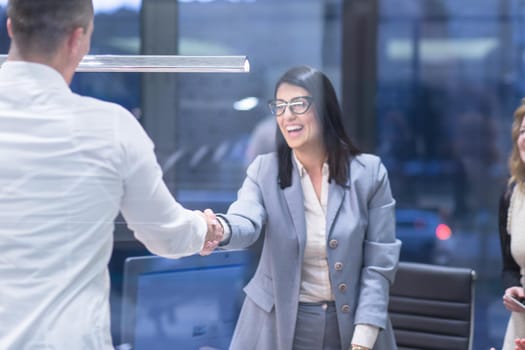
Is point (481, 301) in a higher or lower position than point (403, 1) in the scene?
lower

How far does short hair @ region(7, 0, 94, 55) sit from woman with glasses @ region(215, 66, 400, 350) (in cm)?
80

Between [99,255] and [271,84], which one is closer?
[99,255]

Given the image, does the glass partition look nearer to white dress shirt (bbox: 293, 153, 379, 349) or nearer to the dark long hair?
the dark long hair

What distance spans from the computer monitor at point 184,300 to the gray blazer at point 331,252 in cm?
13

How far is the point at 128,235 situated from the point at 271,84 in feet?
6.60

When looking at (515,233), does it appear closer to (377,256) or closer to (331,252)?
(377,256)

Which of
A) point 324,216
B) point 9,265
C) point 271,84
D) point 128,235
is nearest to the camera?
point 9,265

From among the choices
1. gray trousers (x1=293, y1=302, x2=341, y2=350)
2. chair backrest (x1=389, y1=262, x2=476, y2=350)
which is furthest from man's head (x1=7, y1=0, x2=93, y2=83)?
chair backrest (x1=389, y1=262, x2=476, y2=350)

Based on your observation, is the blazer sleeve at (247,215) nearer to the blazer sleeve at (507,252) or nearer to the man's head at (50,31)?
the man's head at (50,31)

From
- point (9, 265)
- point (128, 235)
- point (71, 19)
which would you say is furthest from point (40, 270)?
point (71, 19)

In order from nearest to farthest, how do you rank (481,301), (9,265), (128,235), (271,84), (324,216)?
(9,265)
(128,235)
(324,216)
(271,84)
(481,301)

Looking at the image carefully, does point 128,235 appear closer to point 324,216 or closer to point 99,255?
point 99,255

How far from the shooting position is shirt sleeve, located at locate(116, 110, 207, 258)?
1.64 metres

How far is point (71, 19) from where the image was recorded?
1647mm
